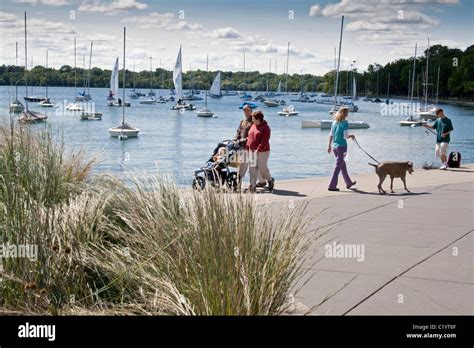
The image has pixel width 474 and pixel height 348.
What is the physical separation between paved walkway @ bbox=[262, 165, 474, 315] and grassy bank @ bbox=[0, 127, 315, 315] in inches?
32.6

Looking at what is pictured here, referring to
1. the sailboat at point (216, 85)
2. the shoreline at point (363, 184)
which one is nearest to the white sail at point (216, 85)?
the sailboat at point (216, 85)

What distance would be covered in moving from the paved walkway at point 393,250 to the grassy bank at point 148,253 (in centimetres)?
83

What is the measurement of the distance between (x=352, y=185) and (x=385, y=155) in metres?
36.9

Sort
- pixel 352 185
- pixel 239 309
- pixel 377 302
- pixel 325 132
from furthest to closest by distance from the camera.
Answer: pixel 325 132, pixel 352 185, pixel 377 302, pixel 239 309

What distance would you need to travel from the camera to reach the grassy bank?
562 cm

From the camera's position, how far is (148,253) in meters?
6.46

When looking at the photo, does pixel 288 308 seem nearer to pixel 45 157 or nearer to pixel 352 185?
pixel 45 157

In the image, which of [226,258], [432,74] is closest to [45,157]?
[226,258]

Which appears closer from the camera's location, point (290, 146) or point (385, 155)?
point (385, 155)

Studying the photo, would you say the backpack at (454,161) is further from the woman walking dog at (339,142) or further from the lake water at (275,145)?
the lake water at (275,145)

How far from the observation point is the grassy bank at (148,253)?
5.62 m

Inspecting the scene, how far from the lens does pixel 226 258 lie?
5551mm

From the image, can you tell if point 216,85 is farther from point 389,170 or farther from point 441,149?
point 389,170

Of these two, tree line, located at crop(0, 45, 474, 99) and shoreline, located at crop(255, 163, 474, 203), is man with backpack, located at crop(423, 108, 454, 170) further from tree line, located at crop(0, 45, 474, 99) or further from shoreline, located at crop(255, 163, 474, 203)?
tree line, located at crop(0, 45, 474, 99)
